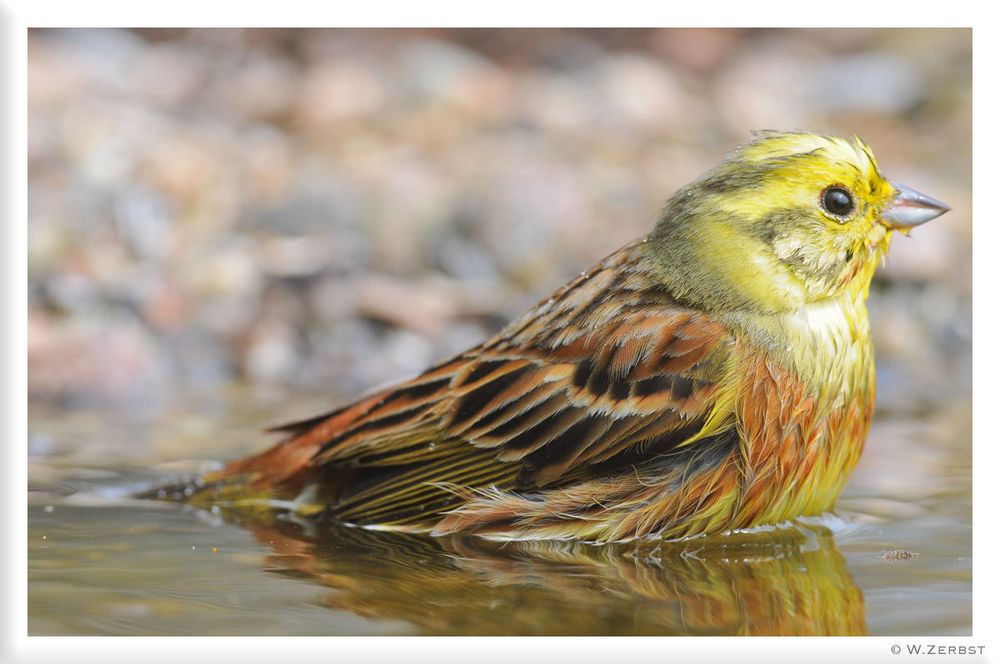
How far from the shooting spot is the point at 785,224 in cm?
447

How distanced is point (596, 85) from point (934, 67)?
2172 mm

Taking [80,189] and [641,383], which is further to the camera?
[80,189]

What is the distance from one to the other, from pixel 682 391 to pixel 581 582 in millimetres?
752

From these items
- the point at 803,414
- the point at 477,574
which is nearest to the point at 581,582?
the point at 477,574

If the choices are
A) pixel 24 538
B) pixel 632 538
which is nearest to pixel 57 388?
pixel 24 538

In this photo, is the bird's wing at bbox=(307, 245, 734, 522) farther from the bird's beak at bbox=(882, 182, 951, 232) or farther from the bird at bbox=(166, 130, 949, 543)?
the bird's beak at bbox=(882, 182, 951, 232)

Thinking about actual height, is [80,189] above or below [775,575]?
above

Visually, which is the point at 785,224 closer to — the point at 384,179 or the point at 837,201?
the point at 837,201

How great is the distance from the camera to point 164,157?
8156 millimetres

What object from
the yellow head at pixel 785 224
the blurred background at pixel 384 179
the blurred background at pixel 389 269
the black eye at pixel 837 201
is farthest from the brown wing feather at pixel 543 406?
the blurred background at pixel 384 179

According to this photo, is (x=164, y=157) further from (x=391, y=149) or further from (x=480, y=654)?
(x=480, y=654)

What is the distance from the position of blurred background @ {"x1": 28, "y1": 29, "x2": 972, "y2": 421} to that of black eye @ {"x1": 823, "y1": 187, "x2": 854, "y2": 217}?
85.4 inches

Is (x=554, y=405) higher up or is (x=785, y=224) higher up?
(x=785, y=224)

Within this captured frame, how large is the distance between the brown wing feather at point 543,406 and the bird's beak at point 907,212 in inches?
28.3
